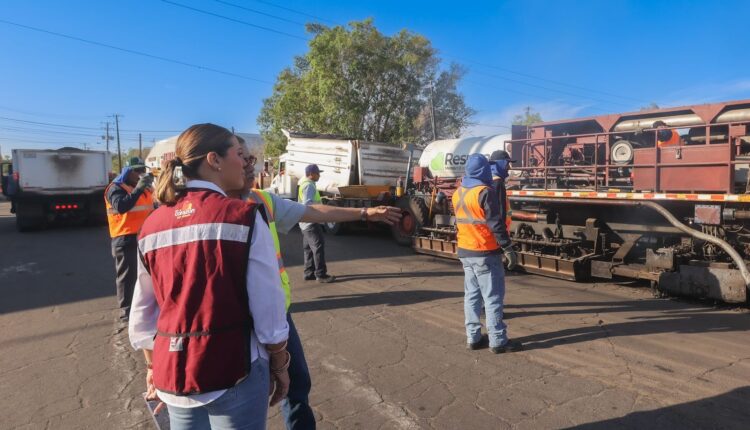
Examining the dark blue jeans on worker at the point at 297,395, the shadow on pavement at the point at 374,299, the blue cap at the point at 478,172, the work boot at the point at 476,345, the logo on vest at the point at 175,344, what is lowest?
the work boot at the point at 476,345

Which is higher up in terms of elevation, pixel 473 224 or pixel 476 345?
pixel 473 224

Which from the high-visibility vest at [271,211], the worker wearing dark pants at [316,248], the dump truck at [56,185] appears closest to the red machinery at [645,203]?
the worker wearing dark pants at [316,248]

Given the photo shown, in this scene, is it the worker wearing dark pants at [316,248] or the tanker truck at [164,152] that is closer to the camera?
the tanker truck at [164,152]

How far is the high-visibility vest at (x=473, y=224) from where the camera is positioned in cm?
441

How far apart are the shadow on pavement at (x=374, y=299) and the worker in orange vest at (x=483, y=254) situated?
1672 mm

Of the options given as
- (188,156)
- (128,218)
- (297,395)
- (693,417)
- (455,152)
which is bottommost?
(693,417)

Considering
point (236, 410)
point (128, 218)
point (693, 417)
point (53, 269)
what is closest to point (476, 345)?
point (693, 417)

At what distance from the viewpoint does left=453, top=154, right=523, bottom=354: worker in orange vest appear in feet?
14.3

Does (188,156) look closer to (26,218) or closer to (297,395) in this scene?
(297,395)

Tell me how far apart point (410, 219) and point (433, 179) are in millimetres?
1031

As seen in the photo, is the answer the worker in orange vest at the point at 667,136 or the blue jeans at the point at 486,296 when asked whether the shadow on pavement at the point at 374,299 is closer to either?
the blue jeans at the point at 486,296

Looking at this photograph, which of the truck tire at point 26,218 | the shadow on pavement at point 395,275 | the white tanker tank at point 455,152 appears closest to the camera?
the shadow on pavement at point 395,275

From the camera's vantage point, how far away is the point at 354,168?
536 inches

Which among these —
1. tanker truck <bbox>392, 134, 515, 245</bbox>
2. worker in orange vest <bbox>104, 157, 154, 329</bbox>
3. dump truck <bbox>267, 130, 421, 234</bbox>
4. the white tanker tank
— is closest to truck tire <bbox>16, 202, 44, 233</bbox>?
dump truck <bbox>267, 130, 421, 234</bbox>
